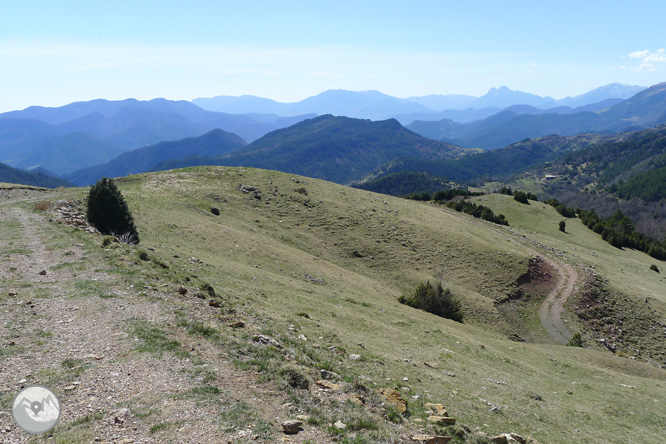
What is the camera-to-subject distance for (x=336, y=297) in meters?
27.7

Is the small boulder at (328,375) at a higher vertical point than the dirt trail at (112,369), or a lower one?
lower

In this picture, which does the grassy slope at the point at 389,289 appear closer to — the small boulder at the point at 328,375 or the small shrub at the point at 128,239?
the small boulder at the point at 328,375

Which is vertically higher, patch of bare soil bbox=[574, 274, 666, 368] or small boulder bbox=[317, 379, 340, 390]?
small boulder bbox=[317, 379, 340, 390]

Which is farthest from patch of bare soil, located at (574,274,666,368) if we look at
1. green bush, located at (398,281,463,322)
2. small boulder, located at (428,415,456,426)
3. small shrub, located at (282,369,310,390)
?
small shrub, located at (282,369,310,390)

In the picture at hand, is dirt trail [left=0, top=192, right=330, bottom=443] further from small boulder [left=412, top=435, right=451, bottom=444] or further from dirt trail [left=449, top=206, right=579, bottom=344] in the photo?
dirt trail [left=449, top=206, right=579, bottom=344]

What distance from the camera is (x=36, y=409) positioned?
8.90m

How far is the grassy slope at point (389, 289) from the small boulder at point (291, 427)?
428 cm

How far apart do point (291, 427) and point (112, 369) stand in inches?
227

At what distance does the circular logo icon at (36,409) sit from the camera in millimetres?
8242

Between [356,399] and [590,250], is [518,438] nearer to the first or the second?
[356,399]

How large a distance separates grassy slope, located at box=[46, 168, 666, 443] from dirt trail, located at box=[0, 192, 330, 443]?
398cm

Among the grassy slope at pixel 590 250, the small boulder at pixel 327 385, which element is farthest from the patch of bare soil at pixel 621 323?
the small boulder at pixel 327 385

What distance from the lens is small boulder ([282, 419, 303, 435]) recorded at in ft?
28.5

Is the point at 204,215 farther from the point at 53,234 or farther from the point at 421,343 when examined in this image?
the point at 421,343
